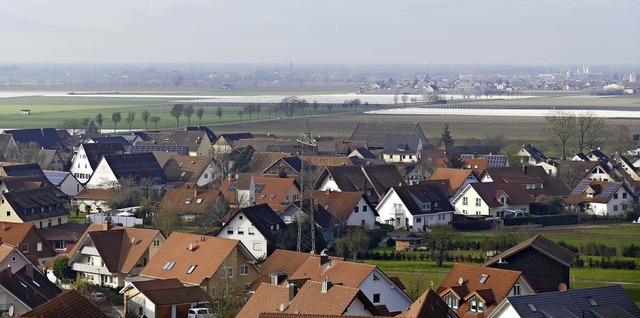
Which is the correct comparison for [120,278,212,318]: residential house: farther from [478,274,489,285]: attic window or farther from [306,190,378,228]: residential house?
[306,190,378,228]: residential house

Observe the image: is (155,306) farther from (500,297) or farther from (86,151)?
(86,151)

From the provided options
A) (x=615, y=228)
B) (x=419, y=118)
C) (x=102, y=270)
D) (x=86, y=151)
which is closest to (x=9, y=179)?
(x=86, y=151)

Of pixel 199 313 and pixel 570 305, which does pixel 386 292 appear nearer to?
pixel 199 313

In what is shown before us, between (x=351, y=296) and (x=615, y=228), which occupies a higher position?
(x=351, y=296)

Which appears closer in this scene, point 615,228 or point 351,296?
point 351,296

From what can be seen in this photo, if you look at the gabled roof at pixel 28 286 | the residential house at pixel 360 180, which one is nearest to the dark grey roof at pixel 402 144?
the residential house at pixel 360 180

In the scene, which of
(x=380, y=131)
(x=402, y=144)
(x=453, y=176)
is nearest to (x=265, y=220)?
(x=453, y=176)

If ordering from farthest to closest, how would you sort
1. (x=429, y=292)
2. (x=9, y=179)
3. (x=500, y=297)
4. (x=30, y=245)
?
(x=9, y=179)
(x=30, y=245)
(x=500, y=297)
(x=429, y=292)

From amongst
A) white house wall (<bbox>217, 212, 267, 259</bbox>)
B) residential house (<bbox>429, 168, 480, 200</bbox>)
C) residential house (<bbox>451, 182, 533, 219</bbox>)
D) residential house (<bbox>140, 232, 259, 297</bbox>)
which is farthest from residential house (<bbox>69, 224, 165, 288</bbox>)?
residential house (<bbox>429, 168, 480, 200</bbox>)
